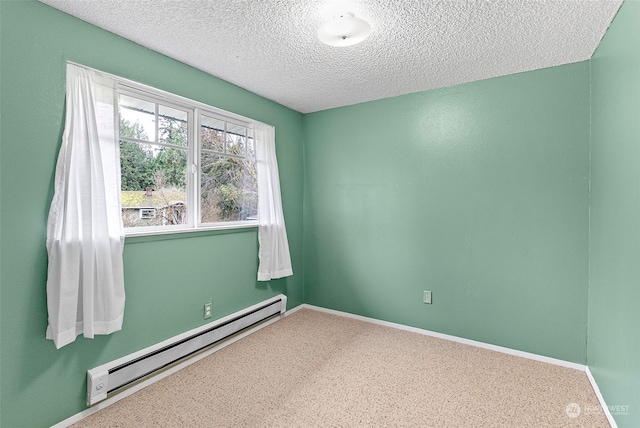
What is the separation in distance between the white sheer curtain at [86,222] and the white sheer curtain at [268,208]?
51.3 inches

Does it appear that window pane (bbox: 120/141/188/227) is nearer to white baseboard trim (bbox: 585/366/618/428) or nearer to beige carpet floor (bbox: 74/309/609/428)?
beige carpet floor (bbox: 74/309/609/428)

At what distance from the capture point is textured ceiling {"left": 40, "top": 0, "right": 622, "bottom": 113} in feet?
5.48

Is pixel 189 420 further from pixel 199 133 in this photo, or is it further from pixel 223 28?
pixel 223 28

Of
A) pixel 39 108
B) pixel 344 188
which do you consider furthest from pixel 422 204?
pixel 39 108

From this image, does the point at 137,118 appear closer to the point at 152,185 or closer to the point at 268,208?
the point at 152,185

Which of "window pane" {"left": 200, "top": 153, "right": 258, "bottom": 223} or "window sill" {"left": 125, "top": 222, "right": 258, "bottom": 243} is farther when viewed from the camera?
"window pane" {"left": 200, "top": 153, "right": 258, "bottom": 223}

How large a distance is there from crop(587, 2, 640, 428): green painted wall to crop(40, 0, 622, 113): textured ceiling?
0.95 ft

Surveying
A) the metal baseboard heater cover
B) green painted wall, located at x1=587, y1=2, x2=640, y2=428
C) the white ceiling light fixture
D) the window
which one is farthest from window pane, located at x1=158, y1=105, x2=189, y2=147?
green painted wall, located at x1=587, y1=2, x2=640, y2=428

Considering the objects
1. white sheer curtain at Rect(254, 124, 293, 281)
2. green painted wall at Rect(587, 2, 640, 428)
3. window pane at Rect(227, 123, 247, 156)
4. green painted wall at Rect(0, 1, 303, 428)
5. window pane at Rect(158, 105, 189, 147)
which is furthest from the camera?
white sheer curtain at Rect(254, 124, 293, 281)

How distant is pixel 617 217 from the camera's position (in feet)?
5.57

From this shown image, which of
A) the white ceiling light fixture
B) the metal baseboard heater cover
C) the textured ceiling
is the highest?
the textured ceiling

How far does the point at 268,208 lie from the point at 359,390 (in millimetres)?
1810

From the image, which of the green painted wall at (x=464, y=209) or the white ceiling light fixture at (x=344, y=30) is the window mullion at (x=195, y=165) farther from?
the green painted wall at (x=464, y=209)
